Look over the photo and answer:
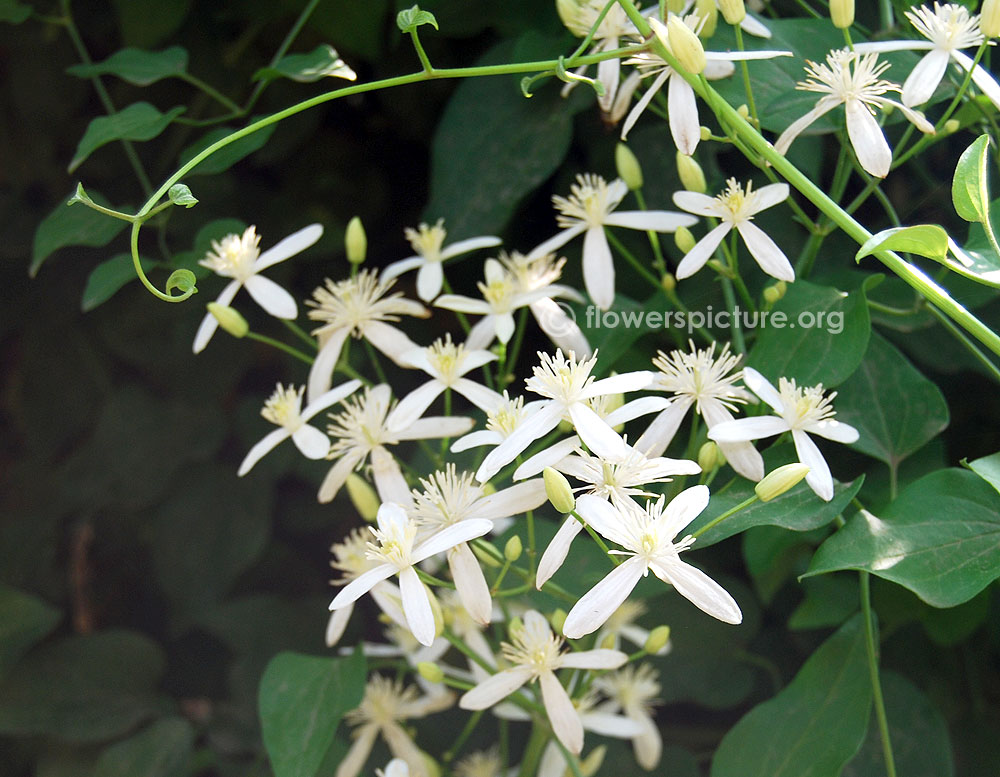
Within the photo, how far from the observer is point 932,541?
1.53 ft

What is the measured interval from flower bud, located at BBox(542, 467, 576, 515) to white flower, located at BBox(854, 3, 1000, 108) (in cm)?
30

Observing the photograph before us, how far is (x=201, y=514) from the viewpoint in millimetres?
890

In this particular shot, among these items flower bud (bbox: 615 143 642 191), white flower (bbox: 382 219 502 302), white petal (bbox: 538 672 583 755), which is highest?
flower bud (bbox: 615 143 642 191)

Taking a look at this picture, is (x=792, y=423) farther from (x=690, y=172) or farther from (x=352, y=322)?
(x=352, y=322)

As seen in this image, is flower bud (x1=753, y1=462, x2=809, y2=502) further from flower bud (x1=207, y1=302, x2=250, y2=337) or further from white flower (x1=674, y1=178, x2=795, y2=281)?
flower bud (x1=207, y1=302, x2=250, y2=337)

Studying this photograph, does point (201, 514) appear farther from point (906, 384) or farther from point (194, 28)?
point (906, 384)

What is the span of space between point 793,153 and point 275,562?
655mm

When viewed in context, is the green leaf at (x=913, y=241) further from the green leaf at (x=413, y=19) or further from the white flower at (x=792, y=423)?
the green leaf at (x=413, y=19)

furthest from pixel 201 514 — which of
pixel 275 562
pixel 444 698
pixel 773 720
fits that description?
pixel 773 720

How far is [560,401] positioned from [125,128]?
1.24 feet

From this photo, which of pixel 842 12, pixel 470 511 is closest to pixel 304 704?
pixel 470 511

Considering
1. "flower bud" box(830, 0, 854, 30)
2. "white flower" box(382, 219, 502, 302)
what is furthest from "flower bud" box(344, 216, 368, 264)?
"flower bud" box(830, 0, 854, 30)

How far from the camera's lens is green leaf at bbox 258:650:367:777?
542 millimetres

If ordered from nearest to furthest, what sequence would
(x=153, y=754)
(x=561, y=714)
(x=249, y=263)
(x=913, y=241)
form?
(x=913, y=241), (x=561, y=714), (x=249, y=263), (x=153, y=754)
